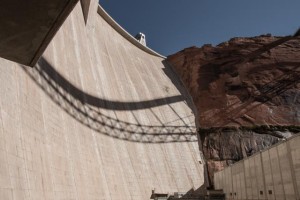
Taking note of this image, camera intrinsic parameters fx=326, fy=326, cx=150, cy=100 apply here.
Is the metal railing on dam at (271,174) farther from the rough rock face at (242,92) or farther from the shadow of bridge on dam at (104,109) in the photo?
the rough rock face at (242,92)

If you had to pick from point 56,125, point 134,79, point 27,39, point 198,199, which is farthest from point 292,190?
point 134,79

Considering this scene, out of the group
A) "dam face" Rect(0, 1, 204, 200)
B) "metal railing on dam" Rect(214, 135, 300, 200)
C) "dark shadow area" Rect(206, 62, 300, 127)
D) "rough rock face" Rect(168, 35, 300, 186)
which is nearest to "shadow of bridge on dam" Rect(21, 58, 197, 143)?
"dam face" Rect(0, 1, 204, 200)

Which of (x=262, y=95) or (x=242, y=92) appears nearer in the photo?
(x=262, y=95)

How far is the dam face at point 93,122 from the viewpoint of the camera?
8977 millimetres

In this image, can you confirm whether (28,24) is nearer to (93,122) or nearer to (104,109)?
(93,122)

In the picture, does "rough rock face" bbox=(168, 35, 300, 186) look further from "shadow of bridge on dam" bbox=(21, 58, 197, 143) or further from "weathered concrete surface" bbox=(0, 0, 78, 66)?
"weathered concrete surface" bbox=(0, 0, 78, 66)

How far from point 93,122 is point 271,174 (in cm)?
894

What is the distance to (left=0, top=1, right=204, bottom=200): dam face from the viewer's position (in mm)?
8977

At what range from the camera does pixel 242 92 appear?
101 feet

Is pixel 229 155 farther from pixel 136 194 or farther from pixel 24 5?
pixel 24 5

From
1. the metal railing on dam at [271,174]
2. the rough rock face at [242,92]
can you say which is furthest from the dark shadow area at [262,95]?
the metal railing on dam at [271,174]

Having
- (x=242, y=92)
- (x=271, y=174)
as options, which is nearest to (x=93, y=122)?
(x=271, y=174)

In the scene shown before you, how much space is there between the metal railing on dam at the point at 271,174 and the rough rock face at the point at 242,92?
9.22m

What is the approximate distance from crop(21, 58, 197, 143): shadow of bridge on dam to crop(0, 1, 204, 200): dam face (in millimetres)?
61
